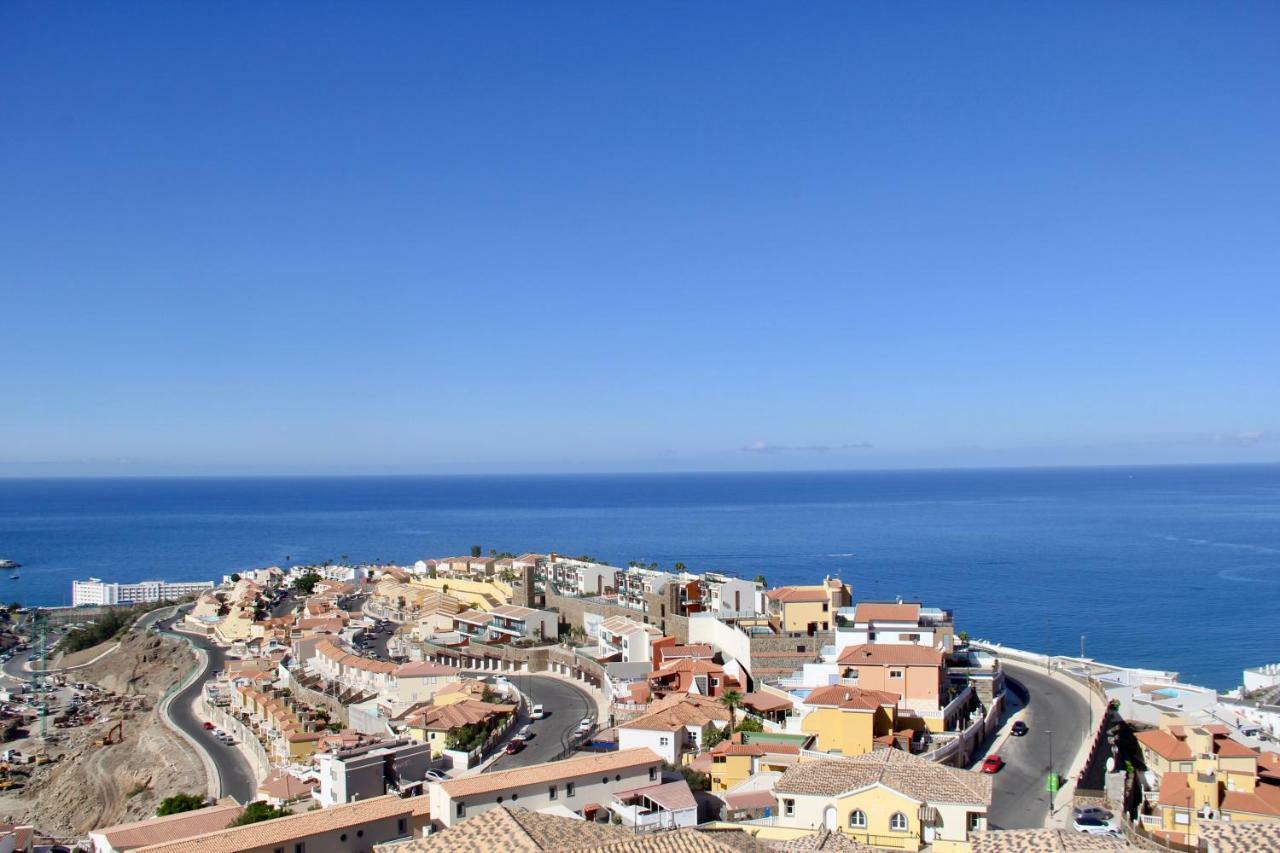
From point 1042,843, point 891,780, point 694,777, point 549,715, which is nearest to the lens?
point 1042,843

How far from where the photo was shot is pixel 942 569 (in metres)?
80.4

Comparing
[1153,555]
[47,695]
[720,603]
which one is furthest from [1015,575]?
[47,695]

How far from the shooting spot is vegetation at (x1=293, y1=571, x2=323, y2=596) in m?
62.8

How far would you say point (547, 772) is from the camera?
19.4 m

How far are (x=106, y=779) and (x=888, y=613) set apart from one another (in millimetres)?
25427

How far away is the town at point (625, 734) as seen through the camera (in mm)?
17156

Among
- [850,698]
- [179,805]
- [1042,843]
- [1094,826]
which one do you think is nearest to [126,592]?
[179,805]

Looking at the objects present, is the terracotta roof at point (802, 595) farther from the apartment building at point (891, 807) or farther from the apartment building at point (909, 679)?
the apartment building at point (891, 807)

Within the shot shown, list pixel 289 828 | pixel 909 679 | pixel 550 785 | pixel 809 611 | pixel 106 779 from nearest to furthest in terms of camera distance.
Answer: pixel 289 828 → pixel 550 785 → pixel 909 679 → pixel 809 611 → pixel 106 779

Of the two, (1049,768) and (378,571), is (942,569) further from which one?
(1049,768)

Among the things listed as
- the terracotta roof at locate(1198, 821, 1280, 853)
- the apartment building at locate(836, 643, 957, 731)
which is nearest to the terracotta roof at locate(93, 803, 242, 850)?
the apartment building at locate(836, 643, 957, 731)

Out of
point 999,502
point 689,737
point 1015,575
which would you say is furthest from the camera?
point 999,502

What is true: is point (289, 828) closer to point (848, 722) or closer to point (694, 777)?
point (694, 777)

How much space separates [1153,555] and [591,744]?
7315cm
